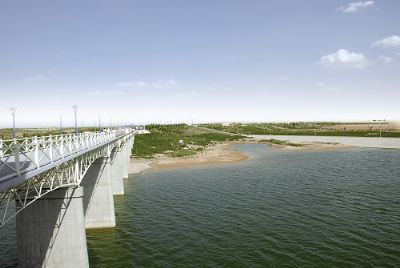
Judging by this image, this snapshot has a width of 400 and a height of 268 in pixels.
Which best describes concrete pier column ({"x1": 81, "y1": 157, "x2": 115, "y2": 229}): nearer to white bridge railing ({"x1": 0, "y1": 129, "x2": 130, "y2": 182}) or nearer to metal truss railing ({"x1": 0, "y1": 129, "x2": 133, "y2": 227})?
white bridge railing ({"x1": 0, "y1": 129, "x2": 130, "y2": 182})

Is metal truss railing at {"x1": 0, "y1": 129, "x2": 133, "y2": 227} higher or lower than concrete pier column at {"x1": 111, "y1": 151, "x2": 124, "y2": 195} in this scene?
higher

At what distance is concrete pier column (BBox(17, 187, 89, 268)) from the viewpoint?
19.9 metres

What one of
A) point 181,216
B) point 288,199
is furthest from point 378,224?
point 181,216

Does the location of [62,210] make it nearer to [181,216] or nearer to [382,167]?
[181,216]

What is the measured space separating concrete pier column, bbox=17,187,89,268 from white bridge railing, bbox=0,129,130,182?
110 inches

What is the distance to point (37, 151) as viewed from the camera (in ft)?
48.8

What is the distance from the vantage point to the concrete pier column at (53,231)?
19.9m

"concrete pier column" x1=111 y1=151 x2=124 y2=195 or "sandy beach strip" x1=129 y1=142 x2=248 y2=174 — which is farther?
"sandy beach strip" x1=129 y1=142 x2=248 y2=174

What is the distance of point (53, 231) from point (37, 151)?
7634 millimetres

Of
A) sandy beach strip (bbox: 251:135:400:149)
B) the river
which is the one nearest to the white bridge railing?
the river

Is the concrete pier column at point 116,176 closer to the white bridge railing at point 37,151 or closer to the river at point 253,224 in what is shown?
the river at point 253,224

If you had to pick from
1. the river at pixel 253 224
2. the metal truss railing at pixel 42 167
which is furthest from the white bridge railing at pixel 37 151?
the river at pixel 253 224

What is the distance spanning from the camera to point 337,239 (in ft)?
88.9

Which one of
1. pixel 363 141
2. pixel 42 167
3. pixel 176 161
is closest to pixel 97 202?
pixel 42 167
